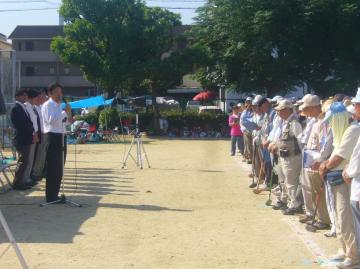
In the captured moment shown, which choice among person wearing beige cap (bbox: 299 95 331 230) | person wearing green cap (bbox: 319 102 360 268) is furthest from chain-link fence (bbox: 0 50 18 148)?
person wearing green cap (bbox: 319 102 360 268)

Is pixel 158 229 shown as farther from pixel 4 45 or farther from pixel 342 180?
pixel 4 45

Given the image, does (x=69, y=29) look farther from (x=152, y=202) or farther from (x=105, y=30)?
(x=152, y=202)

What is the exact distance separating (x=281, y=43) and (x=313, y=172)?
→ 24250mm

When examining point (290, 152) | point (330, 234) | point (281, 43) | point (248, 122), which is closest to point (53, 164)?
point (290, 152)

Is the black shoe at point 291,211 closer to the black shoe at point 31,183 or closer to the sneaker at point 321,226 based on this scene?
the sneaker at point 321,226

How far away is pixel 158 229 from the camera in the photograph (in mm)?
8469

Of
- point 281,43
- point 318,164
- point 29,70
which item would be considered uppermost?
point 29,70

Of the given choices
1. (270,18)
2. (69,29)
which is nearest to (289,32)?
(270,18)

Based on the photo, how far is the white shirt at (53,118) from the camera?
1044 centimetres

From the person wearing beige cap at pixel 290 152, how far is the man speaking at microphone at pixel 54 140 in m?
A: 3.85

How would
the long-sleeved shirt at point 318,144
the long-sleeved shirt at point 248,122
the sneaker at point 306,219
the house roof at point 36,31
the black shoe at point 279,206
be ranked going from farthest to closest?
the house roof at point 36,31 < the long-sleeved shirt at point 248,122 < the black shoe at point 279,206 < the sneaker at point 306,219 < the long-sleeved shirt at point 318,144

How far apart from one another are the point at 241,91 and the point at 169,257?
27.9 meters

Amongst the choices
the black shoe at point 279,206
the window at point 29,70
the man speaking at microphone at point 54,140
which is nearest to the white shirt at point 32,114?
the man speaking at microphone at point 54,140

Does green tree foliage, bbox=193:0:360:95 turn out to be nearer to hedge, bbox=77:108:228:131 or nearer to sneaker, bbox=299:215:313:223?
hedge, bbox=77:108:228:131
